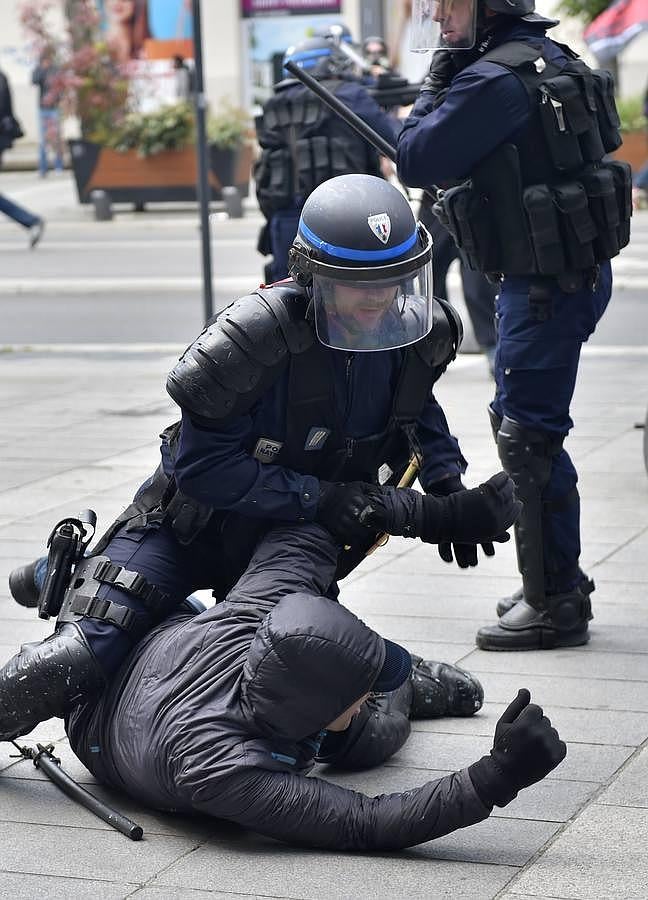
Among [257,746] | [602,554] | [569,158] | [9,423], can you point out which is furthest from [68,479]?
[257,746]

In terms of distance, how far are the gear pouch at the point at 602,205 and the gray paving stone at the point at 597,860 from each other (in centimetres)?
173

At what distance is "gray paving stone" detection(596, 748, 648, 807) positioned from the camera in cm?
351

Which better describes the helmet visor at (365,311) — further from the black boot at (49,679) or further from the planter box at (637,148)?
the planter box at (637,148)

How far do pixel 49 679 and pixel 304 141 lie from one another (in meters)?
5.66

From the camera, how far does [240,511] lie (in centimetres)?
373

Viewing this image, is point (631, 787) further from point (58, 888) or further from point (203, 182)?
point (203, 182)

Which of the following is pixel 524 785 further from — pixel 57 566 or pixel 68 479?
pixel 68 479

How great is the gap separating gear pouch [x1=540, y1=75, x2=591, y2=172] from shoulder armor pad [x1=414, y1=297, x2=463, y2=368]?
0.76m

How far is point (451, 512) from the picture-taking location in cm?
382

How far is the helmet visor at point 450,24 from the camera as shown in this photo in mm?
4543

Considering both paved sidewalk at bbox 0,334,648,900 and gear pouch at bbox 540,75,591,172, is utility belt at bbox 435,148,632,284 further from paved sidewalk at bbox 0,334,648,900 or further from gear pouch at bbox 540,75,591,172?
paved sidewalk at bbox 0,334,648,900

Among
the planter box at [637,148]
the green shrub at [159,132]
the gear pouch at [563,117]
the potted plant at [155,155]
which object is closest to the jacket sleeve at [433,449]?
the gear pouch at [563,117]

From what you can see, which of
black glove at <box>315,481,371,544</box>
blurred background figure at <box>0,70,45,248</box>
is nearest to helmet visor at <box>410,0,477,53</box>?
black glove at <box>315,481,371,544</box>

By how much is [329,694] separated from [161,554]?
2.22ft
